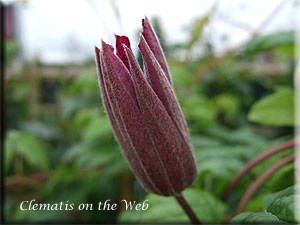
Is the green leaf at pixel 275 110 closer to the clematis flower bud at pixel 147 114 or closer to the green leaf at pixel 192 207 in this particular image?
the green leaf at pixel 192 207

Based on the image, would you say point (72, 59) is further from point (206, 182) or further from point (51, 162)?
point (206, 182)

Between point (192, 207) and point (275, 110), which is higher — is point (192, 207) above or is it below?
below

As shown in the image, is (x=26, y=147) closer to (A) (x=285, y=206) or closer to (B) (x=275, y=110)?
(B) (x=275, y=110)

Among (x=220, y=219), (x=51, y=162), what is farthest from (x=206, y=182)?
(x=51, y=162)

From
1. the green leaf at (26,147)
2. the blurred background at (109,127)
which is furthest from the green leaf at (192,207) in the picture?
the green leaf at (26,147)

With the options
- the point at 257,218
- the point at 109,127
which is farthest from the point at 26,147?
the point at 257,218
